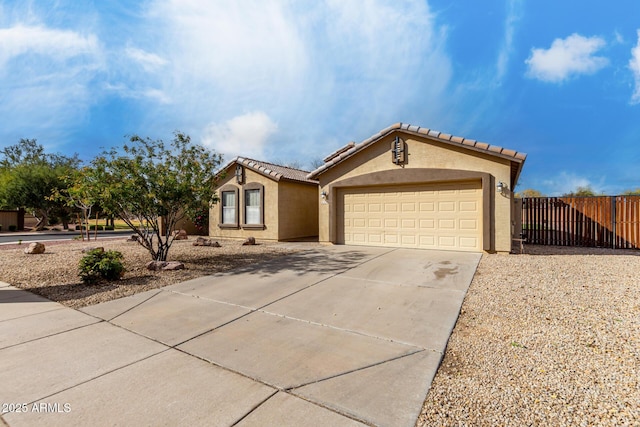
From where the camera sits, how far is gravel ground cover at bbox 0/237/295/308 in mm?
5832

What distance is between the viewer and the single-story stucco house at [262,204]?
46.3 ft

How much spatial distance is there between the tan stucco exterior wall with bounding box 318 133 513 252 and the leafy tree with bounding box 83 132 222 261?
5.12 metres

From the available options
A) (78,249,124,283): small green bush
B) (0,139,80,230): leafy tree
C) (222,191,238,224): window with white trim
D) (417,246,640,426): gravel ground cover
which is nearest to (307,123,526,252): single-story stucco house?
(417,246,640,426): gravel ground cover

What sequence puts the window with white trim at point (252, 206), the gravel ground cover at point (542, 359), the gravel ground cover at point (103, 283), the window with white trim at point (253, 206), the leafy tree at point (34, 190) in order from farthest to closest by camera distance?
1. the leafy tree at point (34, 190)
2. the window with white trim at point (252, 206)
3. the window with white trim at point (253, 206)
4. the gravel ground cover at point (103, 283)
5. the gravel ground cover at point (542, 359)

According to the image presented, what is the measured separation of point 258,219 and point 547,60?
37.0 meters

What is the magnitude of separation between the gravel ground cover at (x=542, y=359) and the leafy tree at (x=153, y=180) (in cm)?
737

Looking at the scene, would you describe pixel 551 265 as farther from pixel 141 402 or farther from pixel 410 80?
pixel 410 80

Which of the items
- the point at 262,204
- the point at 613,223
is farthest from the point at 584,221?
the point at 262,204

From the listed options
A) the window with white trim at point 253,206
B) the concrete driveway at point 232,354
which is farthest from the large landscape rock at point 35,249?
the window with white trim at point 253,206

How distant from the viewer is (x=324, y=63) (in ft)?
51.0

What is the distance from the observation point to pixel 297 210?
1523cm

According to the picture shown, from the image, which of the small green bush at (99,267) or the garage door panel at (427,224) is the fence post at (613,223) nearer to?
the garage door panel at (427,224)

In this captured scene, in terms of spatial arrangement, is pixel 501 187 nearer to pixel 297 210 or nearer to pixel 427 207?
pixel 427 207

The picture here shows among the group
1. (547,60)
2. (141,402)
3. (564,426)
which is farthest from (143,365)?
(547,60)
